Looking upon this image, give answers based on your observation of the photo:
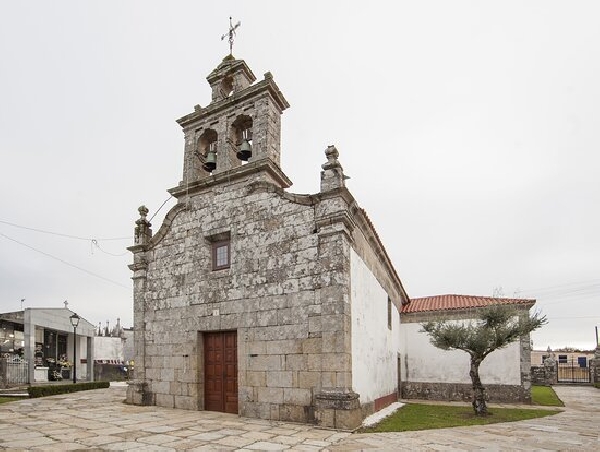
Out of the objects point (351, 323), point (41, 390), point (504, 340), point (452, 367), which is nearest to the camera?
point (351, 323)

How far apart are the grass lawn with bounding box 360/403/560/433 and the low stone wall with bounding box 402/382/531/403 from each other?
2.31 metres

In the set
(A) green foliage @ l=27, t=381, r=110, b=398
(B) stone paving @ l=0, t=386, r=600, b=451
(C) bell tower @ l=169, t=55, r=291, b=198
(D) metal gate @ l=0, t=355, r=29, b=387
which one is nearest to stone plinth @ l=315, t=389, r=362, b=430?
(B) stone paving @ l=0, t=386, r=600, b=451

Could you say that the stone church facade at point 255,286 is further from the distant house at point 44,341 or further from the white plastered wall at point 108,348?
the white plastered wall at point 108,348

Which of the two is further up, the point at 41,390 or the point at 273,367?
the point at 273,367

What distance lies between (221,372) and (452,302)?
10777 millimetres

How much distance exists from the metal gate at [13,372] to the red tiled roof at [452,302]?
55.5ft

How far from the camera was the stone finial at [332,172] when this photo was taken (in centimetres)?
941

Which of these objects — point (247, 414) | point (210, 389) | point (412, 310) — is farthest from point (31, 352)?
point (412, 310)

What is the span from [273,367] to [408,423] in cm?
322

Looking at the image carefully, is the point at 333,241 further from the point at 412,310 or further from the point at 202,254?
the point at 412,310

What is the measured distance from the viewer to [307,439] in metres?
7.21

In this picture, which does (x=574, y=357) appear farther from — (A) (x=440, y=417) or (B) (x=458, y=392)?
(A) (x=440, y=417)

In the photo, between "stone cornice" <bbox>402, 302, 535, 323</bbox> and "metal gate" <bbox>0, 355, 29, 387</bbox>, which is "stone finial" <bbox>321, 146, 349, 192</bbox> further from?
"metal gate" <bbox>0, 355, 29, 387</bbox>

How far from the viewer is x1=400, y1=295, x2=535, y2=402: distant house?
48.2 feet
